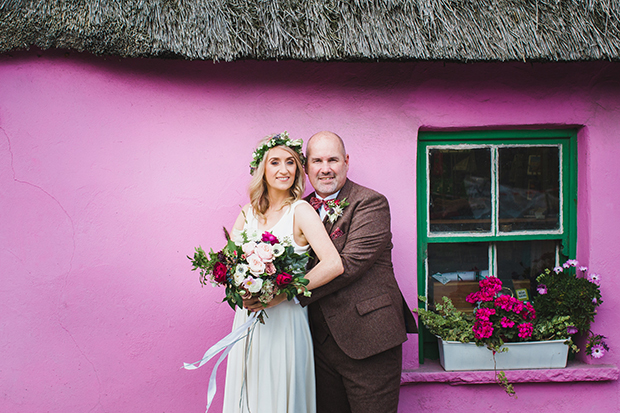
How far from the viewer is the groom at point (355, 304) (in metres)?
2.12

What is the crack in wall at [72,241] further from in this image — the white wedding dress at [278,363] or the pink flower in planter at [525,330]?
the pink flower in planter at [525,330]

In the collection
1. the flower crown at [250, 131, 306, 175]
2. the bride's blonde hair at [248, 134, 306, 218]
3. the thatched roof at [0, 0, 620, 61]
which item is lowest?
the bride's blonde hair at [248, 134, 306, 218]

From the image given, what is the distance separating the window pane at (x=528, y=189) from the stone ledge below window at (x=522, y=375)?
3.06ft

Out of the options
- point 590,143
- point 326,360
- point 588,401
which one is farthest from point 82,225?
point 588,401

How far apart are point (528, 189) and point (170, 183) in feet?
8.00

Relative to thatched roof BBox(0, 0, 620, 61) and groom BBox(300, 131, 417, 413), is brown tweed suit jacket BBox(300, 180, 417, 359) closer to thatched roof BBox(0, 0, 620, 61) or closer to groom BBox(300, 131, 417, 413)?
groom BBox(300, 131, 417, 413)

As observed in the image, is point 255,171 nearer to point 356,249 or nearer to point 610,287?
point 356,249

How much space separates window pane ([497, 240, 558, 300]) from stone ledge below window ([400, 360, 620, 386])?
504 mm

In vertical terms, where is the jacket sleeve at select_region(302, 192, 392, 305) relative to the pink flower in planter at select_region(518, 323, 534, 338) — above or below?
above

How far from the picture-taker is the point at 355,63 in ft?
8.54

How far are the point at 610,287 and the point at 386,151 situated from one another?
1738 mm

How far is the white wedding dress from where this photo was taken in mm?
2135

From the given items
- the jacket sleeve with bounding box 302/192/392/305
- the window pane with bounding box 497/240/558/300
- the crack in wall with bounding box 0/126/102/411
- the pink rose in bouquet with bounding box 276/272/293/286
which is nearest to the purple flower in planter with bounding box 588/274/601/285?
the window pane with bounding box 497/240/558/300

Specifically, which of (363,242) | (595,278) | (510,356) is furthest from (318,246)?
(595,278)
